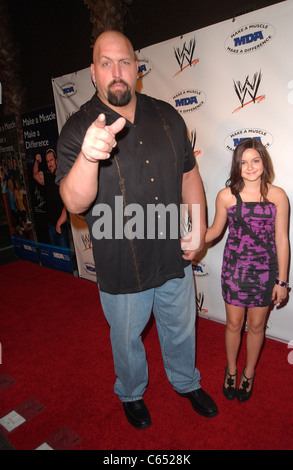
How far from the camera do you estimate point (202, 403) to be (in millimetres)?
2078

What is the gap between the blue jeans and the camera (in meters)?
1.83

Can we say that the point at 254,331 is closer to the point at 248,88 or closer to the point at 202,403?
the point at 202,403

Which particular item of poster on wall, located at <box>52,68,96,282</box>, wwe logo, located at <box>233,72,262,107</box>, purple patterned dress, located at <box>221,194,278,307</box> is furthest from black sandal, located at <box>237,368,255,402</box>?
poster on wall, located at <box>52,68,96,282</box>

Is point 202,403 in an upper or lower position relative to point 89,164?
lower

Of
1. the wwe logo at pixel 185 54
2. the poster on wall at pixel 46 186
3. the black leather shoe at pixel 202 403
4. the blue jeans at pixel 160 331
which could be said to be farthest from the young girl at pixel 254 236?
the poster on wall at pixel 46 186

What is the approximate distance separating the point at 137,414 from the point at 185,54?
294cm

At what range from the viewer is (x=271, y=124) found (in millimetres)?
A: 2482

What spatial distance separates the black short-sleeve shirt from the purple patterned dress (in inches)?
16.7

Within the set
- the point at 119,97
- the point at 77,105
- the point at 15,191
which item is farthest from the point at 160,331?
the point at 15,191

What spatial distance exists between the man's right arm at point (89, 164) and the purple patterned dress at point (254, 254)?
104cm

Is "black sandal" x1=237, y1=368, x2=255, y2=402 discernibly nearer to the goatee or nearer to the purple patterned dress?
the purple patterned dress

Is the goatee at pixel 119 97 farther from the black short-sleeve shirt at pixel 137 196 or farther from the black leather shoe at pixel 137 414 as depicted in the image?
the black leather shoe at pixel 137 414

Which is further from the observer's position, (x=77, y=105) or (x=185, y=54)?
(x=77, y=105)
